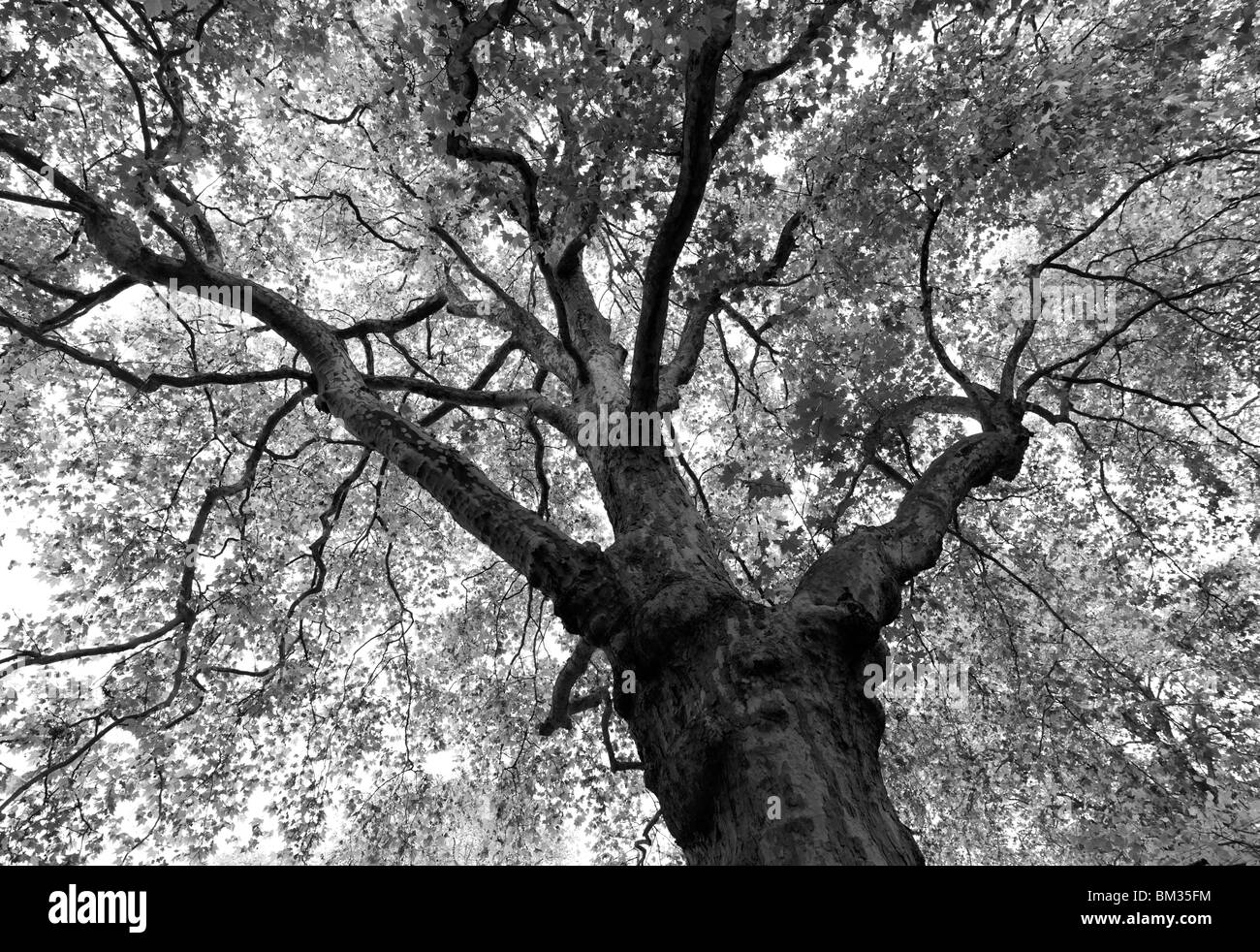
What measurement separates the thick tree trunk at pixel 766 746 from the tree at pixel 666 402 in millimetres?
20

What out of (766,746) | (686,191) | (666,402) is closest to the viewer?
(766,746)

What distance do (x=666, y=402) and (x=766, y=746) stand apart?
3.20 meters

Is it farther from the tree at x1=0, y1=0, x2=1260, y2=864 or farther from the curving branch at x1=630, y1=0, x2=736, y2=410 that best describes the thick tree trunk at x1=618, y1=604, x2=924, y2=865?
the curving branch at x1=630, y1=0, x2=736, y2=410

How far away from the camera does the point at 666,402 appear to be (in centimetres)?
512

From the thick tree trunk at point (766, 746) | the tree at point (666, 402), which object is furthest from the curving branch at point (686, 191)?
the thick tree trunk at point (766, 746)

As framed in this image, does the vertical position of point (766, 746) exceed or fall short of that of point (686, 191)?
it falls short

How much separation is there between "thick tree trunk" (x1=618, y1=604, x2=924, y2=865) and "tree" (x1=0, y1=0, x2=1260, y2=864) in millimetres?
20

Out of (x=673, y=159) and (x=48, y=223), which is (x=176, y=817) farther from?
(x=673, y=159)

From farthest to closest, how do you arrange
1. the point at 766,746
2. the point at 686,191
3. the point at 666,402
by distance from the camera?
the point at 666,402
the point at 686,191
the point at 766,746

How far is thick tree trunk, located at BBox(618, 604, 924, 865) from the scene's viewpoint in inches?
87.4

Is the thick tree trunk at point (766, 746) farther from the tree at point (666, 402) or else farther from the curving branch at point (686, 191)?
the curving branch at point (686, 191)

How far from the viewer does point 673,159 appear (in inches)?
226

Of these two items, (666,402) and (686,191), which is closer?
(686,191)
